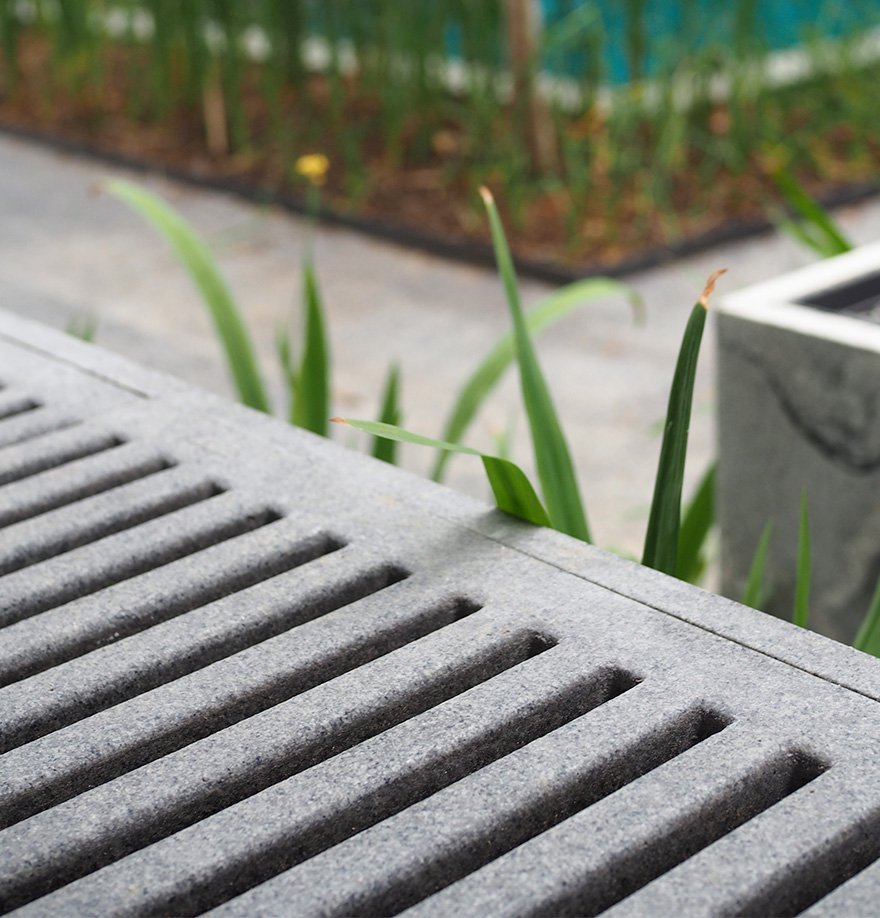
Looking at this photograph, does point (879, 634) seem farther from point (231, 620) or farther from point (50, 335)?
point (50, 335)

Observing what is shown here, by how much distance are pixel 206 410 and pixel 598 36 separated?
313cm

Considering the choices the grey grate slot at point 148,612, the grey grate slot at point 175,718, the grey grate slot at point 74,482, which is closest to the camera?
the grey grate slot at point 175,718

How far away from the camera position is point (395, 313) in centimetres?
361

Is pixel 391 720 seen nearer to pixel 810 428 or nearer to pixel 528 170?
pixel 810 428

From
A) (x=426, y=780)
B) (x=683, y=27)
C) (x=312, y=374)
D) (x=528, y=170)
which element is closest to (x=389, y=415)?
(x=312, y=374)

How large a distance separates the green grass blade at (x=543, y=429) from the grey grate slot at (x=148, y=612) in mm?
266

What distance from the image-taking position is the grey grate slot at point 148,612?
1.02 metres

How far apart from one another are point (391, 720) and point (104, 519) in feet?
1.29

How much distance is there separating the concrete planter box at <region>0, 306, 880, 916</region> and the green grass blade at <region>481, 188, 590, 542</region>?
16 centimetres

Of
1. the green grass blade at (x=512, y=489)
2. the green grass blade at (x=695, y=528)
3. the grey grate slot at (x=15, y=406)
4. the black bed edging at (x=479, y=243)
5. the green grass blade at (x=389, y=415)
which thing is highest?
the green grass blade at (x=512, y=489)

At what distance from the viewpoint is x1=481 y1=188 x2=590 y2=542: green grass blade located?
132cm

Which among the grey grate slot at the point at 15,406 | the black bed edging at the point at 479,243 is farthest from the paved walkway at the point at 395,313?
the grey grate slot at the point at 15,406

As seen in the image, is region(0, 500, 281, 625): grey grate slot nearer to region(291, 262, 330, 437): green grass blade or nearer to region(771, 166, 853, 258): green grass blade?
region(291, 262, 330, 437): green grass blade

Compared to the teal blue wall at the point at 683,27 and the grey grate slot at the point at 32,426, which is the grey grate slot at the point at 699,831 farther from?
the teal blue wall at the point at 683,27
